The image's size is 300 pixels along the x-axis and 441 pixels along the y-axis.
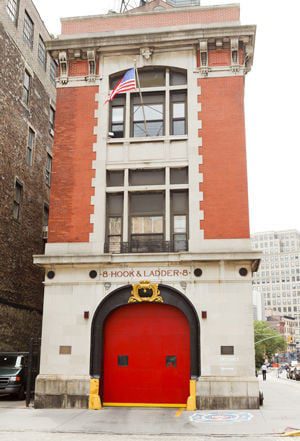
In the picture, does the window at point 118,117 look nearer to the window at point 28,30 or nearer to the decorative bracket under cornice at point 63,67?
the decorative bracket under cornice at point 63,67

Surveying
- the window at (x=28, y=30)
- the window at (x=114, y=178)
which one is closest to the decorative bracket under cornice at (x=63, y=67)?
the window at (x=114, y=178)

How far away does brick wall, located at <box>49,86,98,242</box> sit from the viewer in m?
20.1

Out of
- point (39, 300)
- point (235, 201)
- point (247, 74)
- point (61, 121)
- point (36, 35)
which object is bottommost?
point (39, 300)

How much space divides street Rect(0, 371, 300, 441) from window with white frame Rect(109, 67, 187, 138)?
34.6 feet

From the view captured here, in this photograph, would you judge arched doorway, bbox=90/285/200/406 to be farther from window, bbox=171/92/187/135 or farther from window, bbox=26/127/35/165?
window, bbox=26/127/35/165

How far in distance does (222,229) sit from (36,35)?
66.6 ft

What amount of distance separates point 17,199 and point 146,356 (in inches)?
540

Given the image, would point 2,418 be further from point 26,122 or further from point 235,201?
point 26,122

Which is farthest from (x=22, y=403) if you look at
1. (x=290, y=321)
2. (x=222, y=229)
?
(x=290, y=321)

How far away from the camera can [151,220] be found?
20.1 m

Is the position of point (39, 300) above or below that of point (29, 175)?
below

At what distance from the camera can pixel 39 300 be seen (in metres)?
31.0

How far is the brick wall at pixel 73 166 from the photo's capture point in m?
20.1

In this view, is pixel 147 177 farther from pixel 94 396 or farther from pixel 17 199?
pixel 17 199
